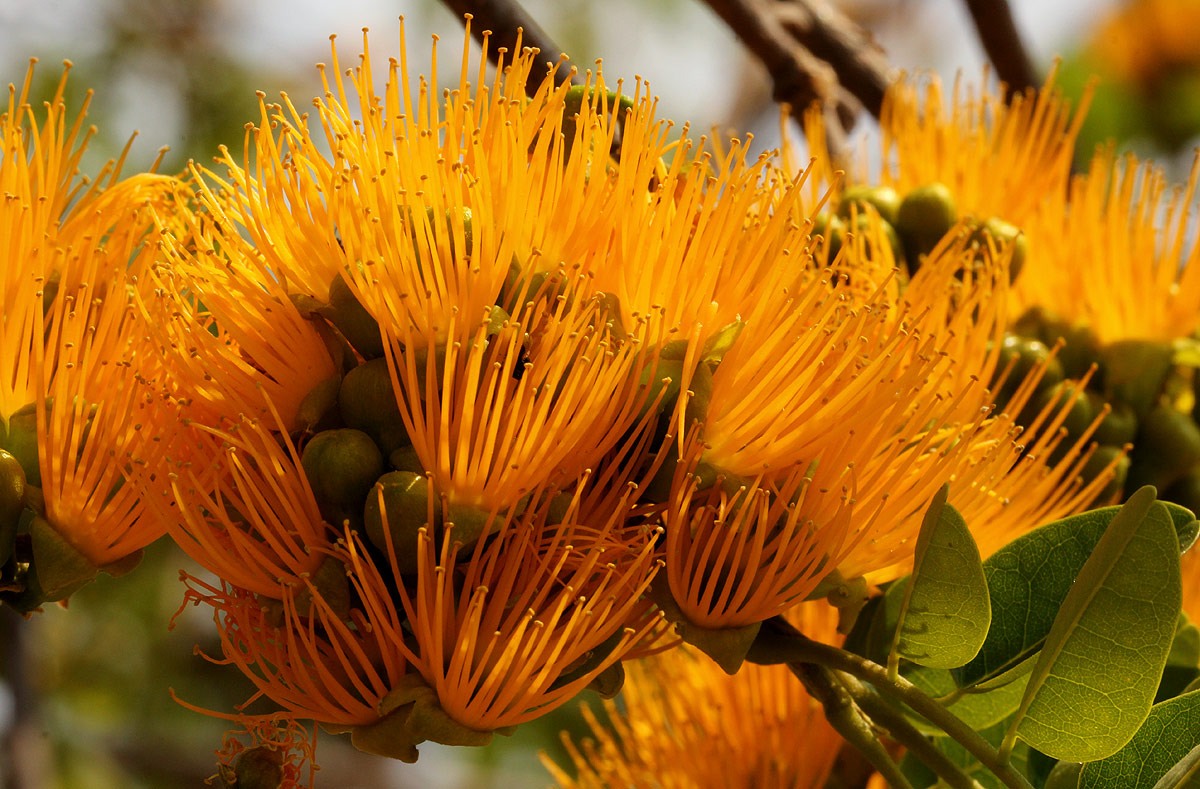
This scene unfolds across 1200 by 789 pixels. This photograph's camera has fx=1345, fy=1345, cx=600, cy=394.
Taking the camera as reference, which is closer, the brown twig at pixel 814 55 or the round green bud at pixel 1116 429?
the round green bud at pixel 1116 429

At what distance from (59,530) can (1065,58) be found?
3301 mm

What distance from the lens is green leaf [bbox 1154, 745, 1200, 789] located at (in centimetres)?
96

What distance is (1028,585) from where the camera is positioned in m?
1.10

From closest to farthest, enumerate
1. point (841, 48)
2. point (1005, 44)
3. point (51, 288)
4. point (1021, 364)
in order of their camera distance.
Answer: point (51, 288) → point (1021, 364) → point (841, 48) → point (1005, 44)

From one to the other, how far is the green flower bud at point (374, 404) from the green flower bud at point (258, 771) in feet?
0.97

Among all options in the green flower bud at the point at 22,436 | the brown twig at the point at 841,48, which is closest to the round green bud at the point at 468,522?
the green flower bud at the point at 22,436

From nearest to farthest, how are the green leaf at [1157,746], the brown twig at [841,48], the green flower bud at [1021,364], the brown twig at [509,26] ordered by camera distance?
the green leaf at [1157,746]
the brown twig at [509,26]
the green flower bud at [1021,364]
the brown twig at [841,48]

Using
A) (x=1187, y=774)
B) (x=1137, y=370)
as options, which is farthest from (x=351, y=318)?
(x=1137, y=370)

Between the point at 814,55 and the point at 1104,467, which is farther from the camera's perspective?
the point at 814,55

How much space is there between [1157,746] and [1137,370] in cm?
76

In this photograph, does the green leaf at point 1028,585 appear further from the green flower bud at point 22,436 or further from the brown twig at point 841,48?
the brown twig at point 841,48

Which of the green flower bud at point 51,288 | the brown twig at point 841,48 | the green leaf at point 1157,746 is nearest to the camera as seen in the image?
the green leaf at point 1157,746

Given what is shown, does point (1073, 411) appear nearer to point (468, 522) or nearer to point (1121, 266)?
point (1121, 266)

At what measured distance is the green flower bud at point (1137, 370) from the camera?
5.61 ft
